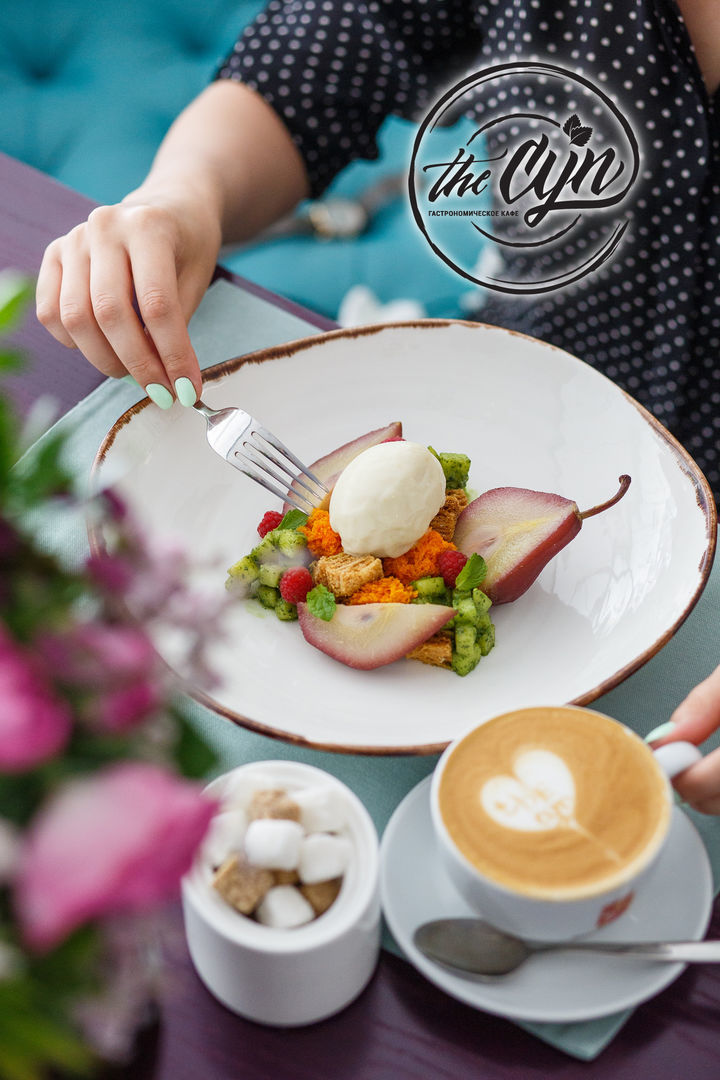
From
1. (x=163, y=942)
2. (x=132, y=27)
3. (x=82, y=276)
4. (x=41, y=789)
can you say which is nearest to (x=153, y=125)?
(x=132, y=27)

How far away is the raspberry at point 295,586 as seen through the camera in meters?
0.84

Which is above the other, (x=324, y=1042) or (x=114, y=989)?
(x=114, y=989)

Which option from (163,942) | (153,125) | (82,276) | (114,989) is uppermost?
(114,989)

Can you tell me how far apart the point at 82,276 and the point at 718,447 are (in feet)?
2.88

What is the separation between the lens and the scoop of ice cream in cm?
88

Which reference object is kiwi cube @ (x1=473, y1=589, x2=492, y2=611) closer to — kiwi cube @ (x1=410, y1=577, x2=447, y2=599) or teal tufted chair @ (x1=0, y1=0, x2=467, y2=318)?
kiwi cube @ (x1=410, y1=577, x2=447, y2=599)

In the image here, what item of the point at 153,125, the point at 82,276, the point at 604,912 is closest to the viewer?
the point at 604,912

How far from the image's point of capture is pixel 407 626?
31.5 inches

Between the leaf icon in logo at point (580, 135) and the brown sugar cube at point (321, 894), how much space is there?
1.02m

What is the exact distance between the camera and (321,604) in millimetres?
825

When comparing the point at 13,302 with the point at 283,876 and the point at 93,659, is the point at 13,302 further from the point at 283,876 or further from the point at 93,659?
the point at 283,876

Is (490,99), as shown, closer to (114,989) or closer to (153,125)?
(153,125)

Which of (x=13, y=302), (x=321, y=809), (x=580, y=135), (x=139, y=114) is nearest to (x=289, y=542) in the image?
(x=321, y=809)

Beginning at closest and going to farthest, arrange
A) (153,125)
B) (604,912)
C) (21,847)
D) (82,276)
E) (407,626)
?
(21,847)
(604,912)
(407,626)
(82,276)
(153,125)
